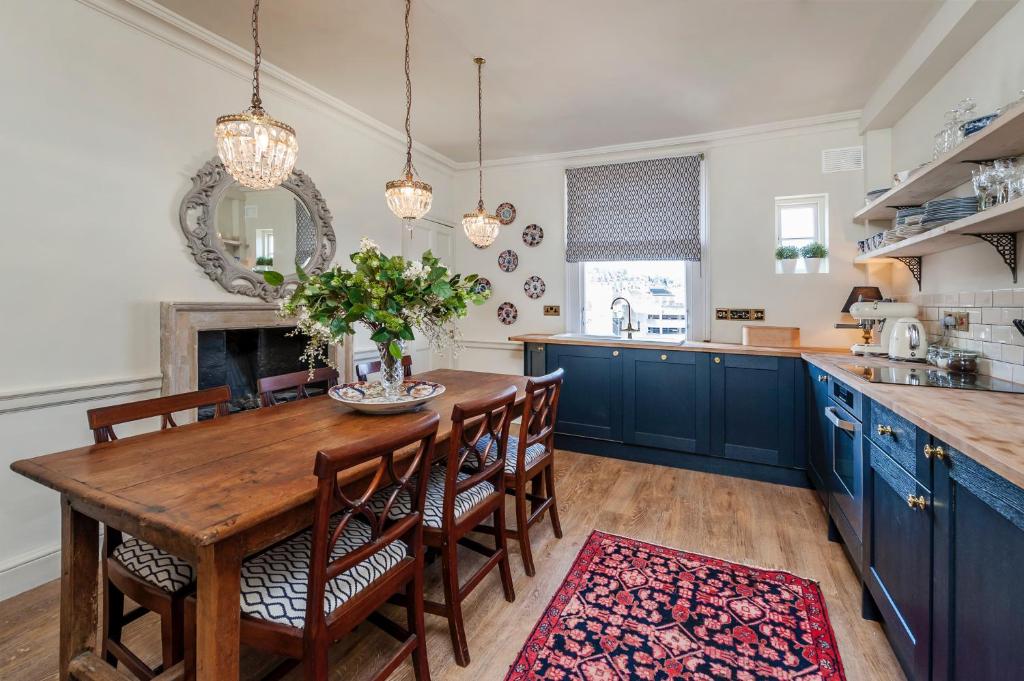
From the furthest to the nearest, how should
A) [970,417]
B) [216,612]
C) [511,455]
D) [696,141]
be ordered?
[696,141] < [511,455] < [970,417] < [216,612]

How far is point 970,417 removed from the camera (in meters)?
1.36

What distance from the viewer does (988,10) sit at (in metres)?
2.01

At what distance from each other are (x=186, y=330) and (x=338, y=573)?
206 centimetres

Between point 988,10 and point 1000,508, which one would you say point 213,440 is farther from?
point 988,10

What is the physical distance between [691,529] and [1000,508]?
5.98 feet

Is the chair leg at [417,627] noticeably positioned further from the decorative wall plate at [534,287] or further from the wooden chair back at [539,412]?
the decorative wall plate at [534,287]

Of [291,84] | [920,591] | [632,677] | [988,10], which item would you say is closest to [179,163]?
[291,84]

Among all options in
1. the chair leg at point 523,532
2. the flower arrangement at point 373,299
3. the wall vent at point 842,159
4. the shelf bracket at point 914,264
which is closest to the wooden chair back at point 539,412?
the chair leg at point 523,532

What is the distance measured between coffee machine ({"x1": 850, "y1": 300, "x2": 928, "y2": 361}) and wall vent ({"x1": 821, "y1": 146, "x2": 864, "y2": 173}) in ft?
4.26

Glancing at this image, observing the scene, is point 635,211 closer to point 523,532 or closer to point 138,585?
point 523,532

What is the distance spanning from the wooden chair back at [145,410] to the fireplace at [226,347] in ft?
2.43

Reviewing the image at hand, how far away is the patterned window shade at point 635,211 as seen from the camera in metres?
4.14

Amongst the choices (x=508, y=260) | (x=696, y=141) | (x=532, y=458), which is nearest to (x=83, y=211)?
(x=532, y=458)

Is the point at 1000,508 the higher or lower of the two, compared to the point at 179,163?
lower
